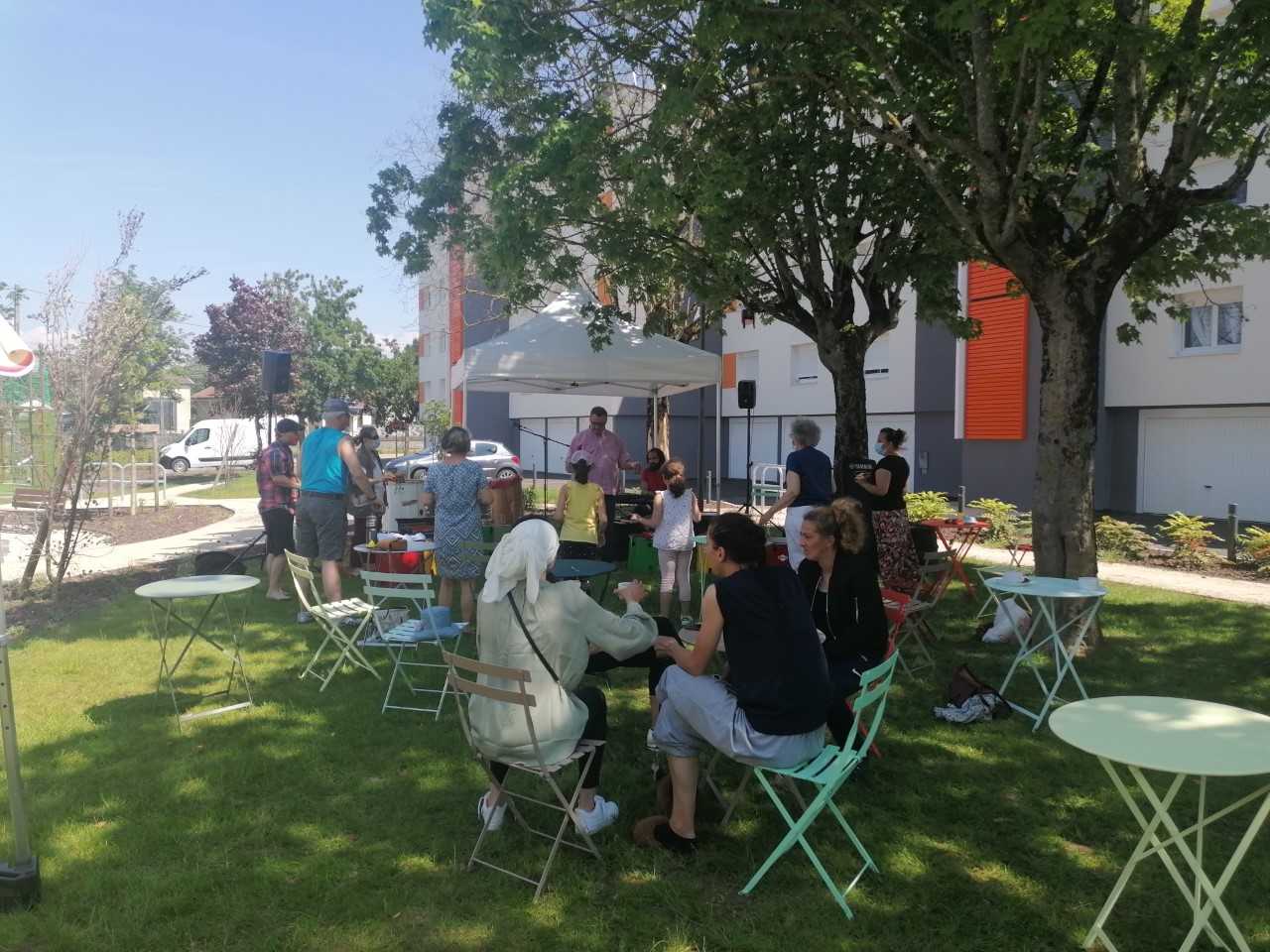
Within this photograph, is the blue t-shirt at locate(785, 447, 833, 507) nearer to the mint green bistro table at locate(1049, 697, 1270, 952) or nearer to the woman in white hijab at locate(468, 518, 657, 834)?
the woman in white hijab at locate(468, 518, 657, 834)

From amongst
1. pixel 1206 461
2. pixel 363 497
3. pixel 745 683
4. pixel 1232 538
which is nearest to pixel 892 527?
pixel 745 683

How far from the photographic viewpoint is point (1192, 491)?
615 inches

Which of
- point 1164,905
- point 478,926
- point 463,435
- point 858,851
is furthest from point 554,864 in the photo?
point 463,435

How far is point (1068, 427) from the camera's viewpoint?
6324 millimetres

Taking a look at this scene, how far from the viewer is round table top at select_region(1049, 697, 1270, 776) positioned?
249 cm

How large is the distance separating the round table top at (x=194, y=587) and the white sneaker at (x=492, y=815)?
201 cm

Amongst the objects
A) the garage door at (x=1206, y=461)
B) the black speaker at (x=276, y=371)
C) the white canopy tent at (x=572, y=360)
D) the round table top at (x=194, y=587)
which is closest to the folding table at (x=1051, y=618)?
the round table top at (x=194, y=587)

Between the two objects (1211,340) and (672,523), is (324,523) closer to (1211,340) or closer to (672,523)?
(672,523)

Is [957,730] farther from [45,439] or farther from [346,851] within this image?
[45,439]

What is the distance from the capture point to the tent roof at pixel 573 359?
9797mm

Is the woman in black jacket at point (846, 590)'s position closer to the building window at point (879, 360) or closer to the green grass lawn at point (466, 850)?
the green grass lawn at point (466, 850)

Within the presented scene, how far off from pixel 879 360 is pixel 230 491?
16.8 metres

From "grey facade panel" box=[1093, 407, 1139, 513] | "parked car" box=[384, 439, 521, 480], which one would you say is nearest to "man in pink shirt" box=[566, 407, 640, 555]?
"grey facade panel" box=[1093, 407, 1139, 513]

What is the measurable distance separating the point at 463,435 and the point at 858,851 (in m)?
4.31
